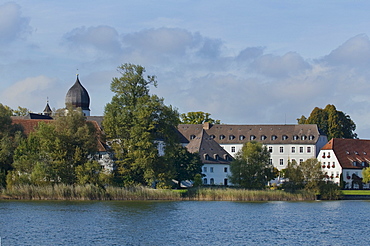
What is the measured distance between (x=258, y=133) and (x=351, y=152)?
2736 centimetres

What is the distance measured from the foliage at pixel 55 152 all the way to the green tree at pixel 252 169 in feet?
50.7

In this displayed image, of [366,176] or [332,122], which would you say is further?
[332,122]

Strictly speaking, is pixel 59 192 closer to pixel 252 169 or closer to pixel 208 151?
pixel 252 169

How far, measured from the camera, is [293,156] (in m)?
122

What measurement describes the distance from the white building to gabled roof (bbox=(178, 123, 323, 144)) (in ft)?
60.3

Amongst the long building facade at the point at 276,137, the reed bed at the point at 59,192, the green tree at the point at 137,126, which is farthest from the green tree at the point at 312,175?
the long building facade at the point at 276,137

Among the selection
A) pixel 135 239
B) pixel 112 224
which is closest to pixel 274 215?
pixel 112 224

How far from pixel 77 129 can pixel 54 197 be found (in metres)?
7.58

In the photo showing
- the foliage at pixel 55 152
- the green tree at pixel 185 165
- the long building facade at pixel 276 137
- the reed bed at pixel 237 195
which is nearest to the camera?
the foliage at pixel 55 152

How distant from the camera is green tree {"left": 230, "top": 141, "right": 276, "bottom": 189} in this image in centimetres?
7112

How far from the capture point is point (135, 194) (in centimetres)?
6294

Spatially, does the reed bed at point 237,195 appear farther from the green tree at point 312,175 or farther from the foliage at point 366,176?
the foliage at point 366,176

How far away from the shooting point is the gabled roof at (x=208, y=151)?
9969 centimetres

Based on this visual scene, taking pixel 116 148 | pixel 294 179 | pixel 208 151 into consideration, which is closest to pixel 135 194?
pixel 116 148
